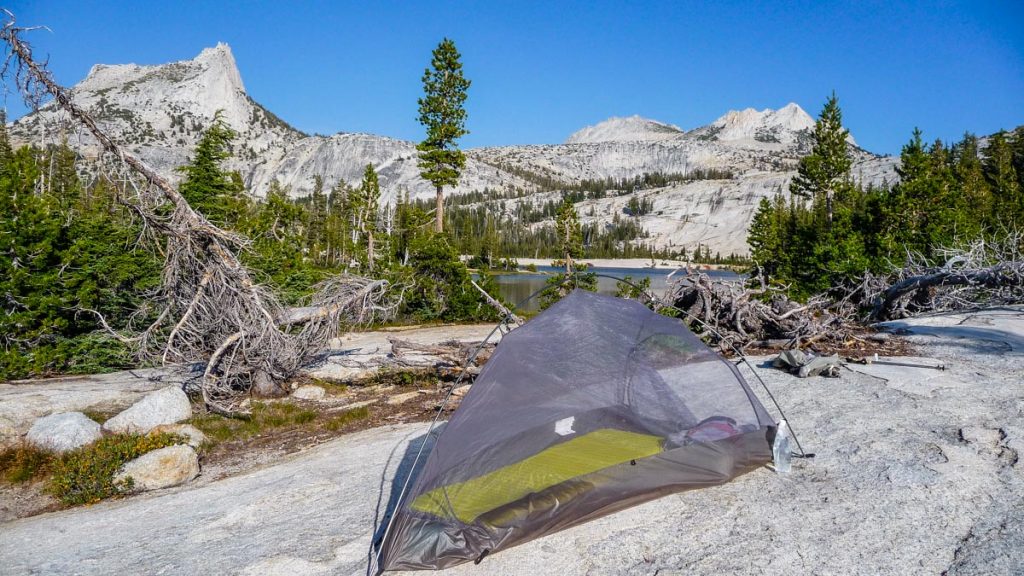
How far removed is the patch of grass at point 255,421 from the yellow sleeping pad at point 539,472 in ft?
20.3

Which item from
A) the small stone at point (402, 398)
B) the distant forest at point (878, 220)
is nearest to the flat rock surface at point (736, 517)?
the small stone at point (402, 398)

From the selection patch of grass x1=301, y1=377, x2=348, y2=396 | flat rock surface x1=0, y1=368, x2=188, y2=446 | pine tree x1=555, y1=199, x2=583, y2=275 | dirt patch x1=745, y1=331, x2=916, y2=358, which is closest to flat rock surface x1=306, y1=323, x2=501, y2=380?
patch of grass x1=301, y1=377, x2=348, y2=396

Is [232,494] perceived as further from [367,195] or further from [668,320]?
[367,195]

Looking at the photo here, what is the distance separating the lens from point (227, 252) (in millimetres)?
9945

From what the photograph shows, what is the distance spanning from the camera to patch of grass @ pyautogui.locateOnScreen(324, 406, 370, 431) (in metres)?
9.84

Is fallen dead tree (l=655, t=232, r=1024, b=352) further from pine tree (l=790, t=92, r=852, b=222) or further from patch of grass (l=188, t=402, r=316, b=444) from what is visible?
pine tree (l=790, t=92, r=852, b=222)

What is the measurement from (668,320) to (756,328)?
7446 mm

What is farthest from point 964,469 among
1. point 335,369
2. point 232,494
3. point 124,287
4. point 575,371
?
point 124,287

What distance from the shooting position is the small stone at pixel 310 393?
11.5m

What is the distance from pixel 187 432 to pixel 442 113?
25.1 m

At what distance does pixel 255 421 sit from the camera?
10133 millimetres

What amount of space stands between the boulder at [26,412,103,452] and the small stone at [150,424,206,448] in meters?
0.84

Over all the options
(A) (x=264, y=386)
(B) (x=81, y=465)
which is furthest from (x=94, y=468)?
(A) (x=264, y=386)

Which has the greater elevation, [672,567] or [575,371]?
[575,371]
